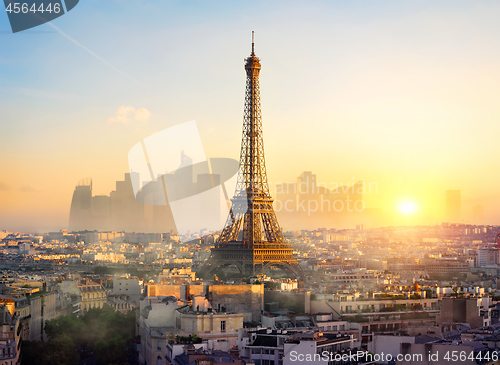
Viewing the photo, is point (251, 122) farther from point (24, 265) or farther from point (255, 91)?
point (24, 265)

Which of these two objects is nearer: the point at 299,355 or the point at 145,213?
the point at 299,355

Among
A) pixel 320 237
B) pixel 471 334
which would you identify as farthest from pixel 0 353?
pixel 320 237

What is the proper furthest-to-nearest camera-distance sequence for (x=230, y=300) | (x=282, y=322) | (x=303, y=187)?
(x=303, y=187)
(x=230, y=300)
(x=282, y=322)

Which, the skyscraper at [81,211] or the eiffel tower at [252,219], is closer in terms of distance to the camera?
the eiffel tower at [252,219]

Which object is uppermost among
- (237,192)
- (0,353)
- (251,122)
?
(251,122)

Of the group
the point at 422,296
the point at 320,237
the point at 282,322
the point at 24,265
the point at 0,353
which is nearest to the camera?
the point at 0,353

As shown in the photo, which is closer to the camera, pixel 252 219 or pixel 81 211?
pixel 252 219

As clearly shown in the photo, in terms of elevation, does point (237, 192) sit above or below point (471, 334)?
above

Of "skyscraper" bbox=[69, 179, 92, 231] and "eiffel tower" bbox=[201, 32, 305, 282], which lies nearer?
"eiffel tower" bbox=[201, 32, 305, 282]
